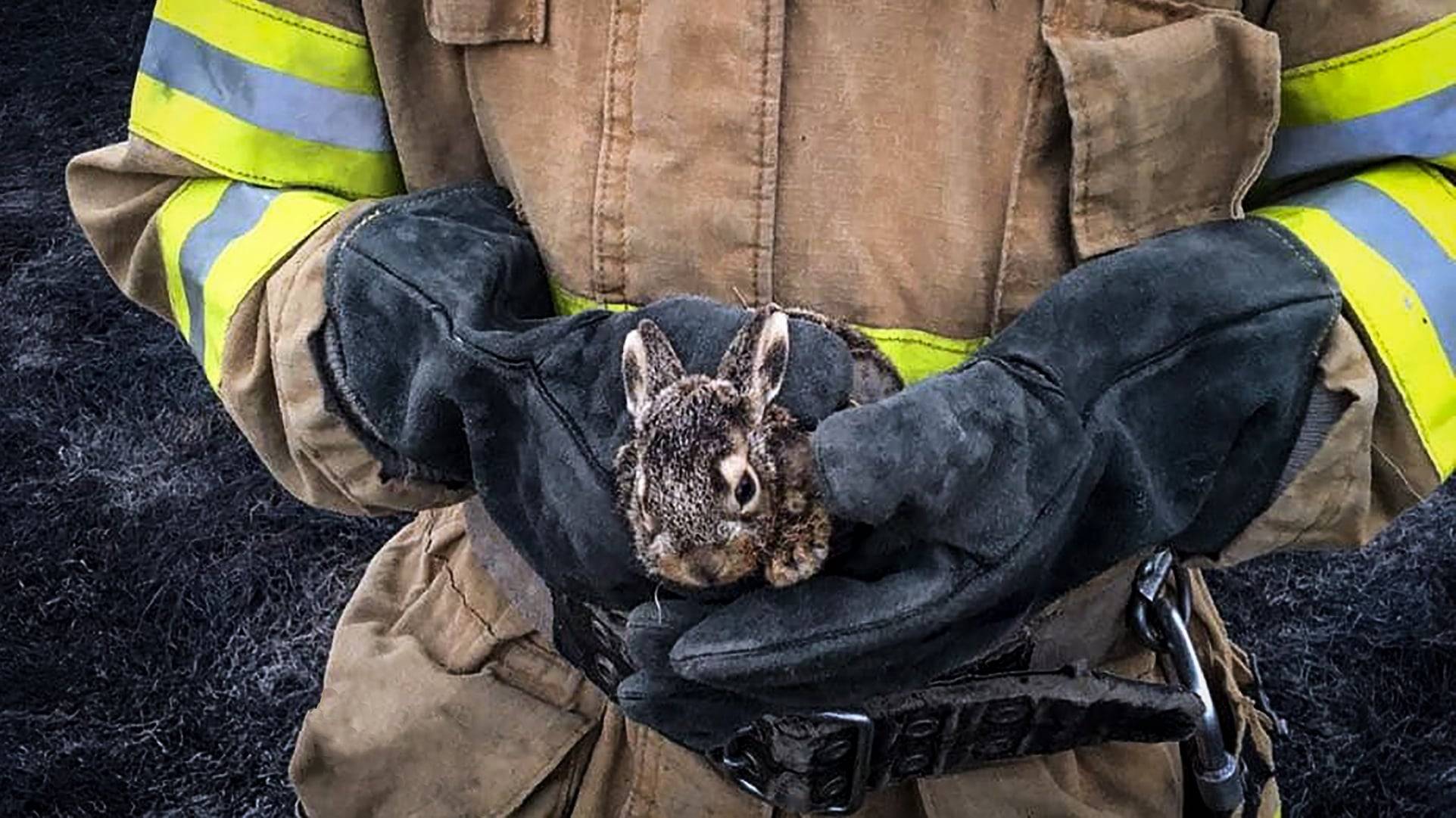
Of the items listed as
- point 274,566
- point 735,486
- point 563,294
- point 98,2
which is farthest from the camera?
point 98,2

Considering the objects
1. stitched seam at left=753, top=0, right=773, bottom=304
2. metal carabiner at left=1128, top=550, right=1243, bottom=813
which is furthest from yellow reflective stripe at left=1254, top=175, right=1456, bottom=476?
stitched seam at left=753, top=0, right=773, bottom=304

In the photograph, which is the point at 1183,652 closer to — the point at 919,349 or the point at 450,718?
the point at 919,349

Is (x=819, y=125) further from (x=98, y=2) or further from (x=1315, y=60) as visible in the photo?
(x=98, y=2)

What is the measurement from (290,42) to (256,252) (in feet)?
0.54

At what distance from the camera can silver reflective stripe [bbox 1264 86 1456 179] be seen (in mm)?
1154

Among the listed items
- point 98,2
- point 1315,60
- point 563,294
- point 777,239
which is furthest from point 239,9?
point 98,2

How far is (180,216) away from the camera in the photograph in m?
1.30

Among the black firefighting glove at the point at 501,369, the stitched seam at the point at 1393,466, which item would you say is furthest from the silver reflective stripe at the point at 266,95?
the stitched seam at the point at 1393,466

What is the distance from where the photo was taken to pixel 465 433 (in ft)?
3.68

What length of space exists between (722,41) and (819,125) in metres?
0.09

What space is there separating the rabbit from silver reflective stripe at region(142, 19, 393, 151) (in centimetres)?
44

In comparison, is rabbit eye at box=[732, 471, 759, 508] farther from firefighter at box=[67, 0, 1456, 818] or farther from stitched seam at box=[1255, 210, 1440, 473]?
stitched seam at box=[1255, 210, 1440, 473]

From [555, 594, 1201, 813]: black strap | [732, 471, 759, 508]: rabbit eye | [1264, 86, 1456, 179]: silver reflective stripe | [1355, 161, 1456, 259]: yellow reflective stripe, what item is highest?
[1264, 86, 1456, 179]: silver reflective stripe

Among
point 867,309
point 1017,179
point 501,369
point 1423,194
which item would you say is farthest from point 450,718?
point 1423,194
